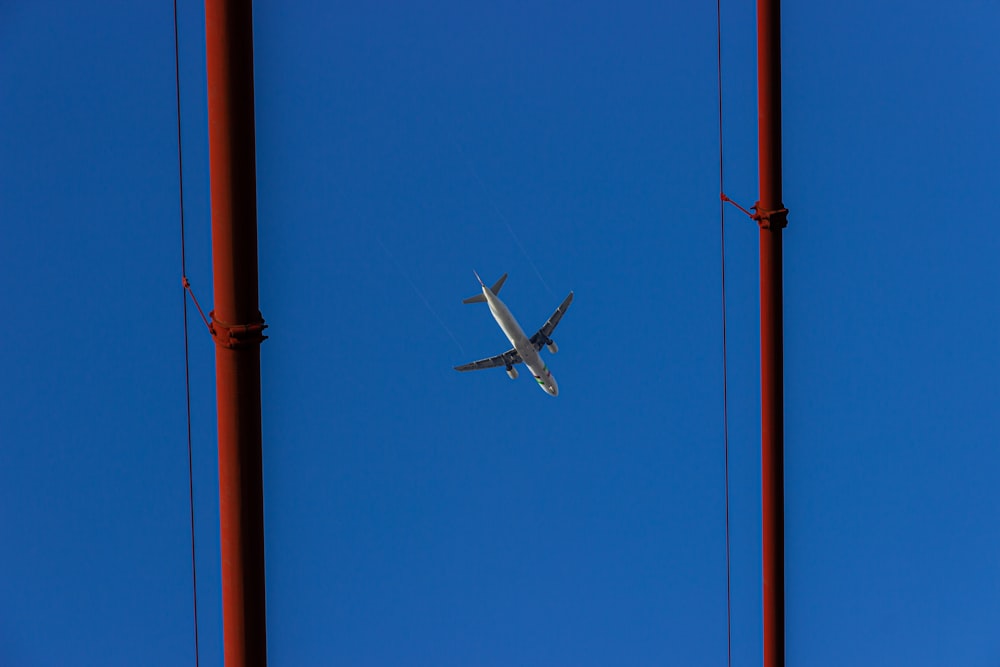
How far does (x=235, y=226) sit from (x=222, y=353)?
5.67 feet

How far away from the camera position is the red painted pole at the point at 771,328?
22656mm

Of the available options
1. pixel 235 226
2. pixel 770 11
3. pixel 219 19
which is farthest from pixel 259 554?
pixel 770 11

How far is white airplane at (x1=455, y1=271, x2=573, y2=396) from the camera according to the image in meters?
51.7

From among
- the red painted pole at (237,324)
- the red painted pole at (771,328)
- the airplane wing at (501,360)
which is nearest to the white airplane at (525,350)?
the airplane wing at (501,360)

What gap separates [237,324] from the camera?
1326cm

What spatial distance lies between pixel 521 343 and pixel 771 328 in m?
31.0

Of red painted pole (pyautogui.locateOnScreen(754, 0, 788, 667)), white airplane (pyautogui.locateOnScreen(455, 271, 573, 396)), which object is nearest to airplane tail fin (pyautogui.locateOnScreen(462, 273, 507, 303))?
white airplane (pyautogui.locateOnScreen(455, 271, 573, 396))

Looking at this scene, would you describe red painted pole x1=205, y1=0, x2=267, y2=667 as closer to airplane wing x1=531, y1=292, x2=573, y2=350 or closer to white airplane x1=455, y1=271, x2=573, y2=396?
white airplane x1=455, y1=271, x2=573, y2=396

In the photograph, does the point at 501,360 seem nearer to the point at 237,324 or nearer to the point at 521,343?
the point at 521,343

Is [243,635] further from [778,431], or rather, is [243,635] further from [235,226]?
[778,431]

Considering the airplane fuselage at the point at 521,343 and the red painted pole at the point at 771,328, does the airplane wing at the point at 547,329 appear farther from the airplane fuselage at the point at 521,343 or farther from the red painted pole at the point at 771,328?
the red painted pole at the point at 771,328

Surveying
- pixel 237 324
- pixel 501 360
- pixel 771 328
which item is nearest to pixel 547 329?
pixel 501 360

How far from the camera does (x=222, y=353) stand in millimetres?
13320

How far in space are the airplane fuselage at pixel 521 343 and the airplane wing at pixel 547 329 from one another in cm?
154
